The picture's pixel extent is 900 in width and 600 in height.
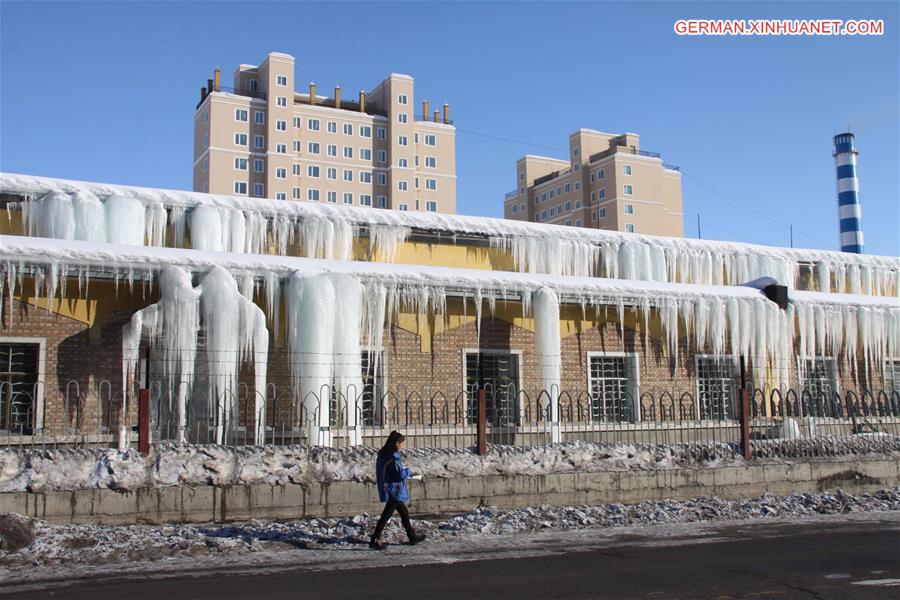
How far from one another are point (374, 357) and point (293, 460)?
203 inches

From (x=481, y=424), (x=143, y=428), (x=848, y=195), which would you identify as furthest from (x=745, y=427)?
(x=848, y=195)

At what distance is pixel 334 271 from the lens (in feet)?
51.6

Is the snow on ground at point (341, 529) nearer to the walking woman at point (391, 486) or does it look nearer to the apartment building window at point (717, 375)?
the walking woman at point (391, 486)

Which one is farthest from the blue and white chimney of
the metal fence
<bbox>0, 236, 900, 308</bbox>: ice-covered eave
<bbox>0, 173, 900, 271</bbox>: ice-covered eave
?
the metal fence

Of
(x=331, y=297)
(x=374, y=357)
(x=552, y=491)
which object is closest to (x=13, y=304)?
(x=331, y=297)

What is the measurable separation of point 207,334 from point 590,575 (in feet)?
28.6

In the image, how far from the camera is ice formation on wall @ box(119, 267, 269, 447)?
46.5ft

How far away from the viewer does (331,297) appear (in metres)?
15.4

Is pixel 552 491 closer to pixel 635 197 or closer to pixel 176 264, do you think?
pixel 176 264

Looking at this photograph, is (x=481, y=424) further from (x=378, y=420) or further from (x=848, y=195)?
(x=848, y=195)

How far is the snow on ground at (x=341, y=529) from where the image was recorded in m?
9.34

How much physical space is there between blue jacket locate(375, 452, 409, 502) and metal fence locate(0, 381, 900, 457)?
107 inches

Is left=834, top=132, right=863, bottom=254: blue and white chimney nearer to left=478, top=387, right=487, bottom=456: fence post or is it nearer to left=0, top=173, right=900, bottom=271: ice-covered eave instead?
left=0, top=173, right=900, bottom=271: ice-covered eave

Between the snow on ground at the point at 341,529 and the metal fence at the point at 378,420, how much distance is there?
64.0 inches
